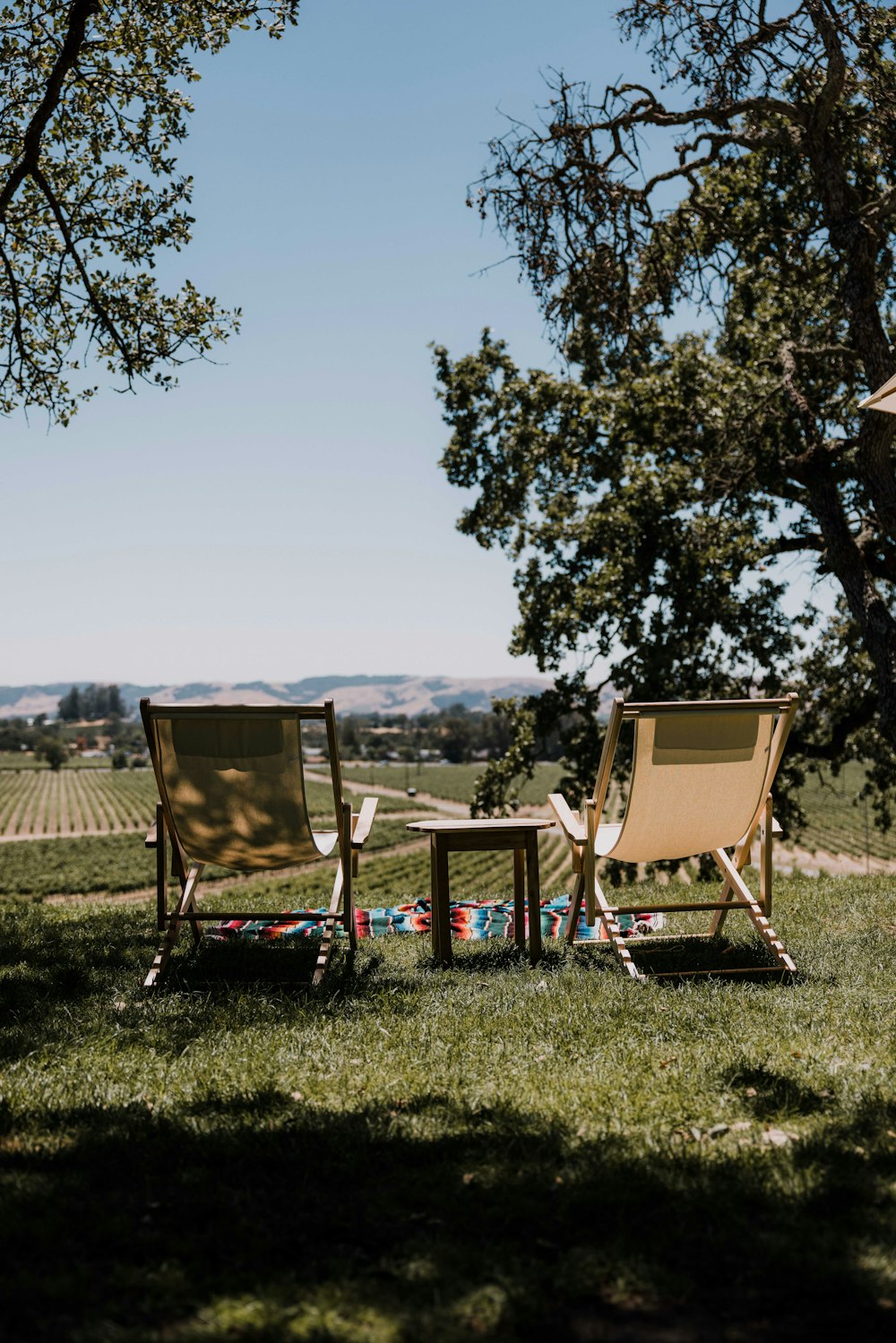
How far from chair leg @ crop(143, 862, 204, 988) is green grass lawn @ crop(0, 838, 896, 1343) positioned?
0.08 metres

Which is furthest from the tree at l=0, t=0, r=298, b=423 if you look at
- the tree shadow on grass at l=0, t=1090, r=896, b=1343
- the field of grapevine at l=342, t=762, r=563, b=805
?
the field of grapevine at l=342, t=762, r=563, b=805

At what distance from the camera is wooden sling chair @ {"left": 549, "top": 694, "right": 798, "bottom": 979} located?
4086mm

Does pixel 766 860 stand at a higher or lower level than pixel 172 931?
higher

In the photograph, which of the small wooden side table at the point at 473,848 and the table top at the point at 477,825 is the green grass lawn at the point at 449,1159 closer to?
the small wooden side table at the point at 473,848

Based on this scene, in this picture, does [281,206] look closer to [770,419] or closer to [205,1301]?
[770,419]

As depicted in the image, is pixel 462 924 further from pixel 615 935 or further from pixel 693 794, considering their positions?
pixel 693 794

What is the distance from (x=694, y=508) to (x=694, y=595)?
1.06 m

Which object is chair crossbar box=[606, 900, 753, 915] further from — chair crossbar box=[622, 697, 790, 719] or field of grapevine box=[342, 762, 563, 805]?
field of grapevine box=[342, 762, 563, 805]

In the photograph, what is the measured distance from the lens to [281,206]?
33.8 feet

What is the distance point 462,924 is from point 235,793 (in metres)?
2.18

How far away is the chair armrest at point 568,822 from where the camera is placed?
4.30 m

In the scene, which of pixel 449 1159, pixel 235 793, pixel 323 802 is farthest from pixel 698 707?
pixel 323 802

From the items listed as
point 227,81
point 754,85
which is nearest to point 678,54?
point 754,85

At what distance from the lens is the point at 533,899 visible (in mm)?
4352
